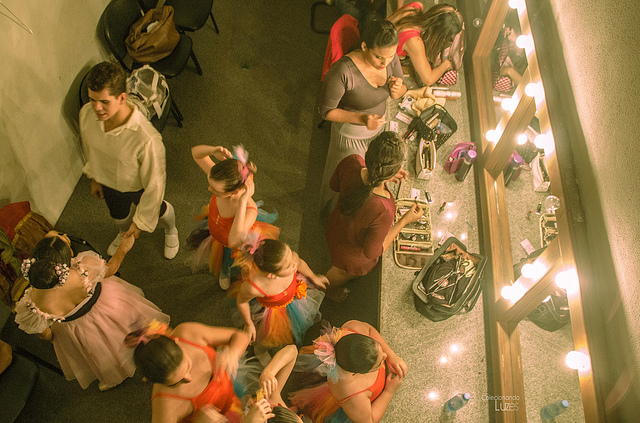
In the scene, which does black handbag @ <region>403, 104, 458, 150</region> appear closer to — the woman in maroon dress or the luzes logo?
the woman in maroon dress

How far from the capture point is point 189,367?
6.95 feet

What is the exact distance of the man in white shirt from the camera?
8.59 feet

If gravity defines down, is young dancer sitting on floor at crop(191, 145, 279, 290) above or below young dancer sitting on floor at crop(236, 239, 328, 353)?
above

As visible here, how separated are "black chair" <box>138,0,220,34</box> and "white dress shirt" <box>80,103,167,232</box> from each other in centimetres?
167

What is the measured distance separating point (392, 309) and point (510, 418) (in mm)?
992

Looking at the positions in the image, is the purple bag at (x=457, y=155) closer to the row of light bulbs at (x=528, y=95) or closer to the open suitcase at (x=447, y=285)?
the row of light bulbs at (x=528, y=95)

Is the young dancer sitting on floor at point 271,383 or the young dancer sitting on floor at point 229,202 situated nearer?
the young dancer sitting on floor at point 271,383

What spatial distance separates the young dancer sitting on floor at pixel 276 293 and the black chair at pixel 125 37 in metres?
2.21

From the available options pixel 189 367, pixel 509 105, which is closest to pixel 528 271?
pixel 509 105

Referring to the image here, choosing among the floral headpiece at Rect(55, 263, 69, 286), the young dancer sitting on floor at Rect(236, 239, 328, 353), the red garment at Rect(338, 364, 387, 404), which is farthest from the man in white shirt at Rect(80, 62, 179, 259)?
the red garment at Rect(338, 364, 387, 404)

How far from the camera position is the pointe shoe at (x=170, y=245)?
3613 mm

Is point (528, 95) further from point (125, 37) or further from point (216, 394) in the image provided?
point (125, 37)

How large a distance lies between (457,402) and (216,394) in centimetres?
153

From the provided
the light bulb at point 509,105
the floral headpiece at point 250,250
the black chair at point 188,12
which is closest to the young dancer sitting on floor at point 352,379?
the floral headpiece at point 250,250
